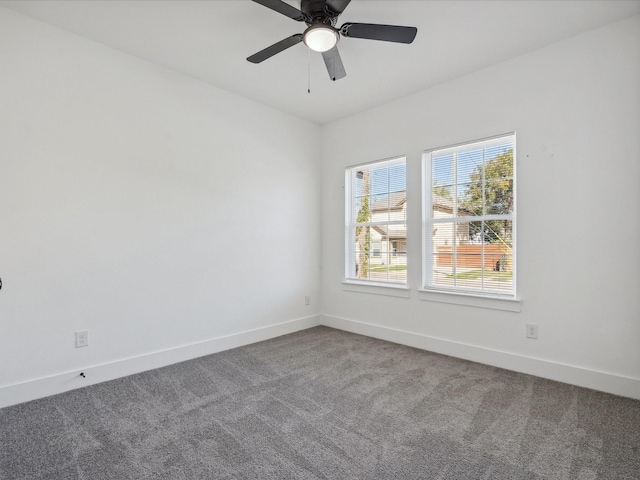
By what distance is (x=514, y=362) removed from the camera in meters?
2.99

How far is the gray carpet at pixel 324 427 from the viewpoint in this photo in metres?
1.72

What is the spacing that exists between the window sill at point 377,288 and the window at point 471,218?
11.6 inches

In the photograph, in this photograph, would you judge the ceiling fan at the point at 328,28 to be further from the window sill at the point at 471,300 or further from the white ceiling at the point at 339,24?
the window sill at the point at 471,300

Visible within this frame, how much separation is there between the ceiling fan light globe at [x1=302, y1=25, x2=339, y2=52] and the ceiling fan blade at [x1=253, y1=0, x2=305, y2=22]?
10 centimetres

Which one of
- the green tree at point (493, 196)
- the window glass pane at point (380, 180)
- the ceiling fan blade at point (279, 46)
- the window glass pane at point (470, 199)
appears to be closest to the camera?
the ceiling fan blade at point (279, 46)

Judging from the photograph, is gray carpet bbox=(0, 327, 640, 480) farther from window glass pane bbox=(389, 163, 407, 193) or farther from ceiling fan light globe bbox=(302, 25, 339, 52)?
ceiling fan light globe bbox=(302, 25, 339, 52)

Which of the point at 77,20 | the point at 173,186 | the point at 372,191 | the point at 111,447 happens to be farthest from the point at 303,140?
the point at 111,447

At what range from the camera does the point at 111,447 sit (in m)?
1.89

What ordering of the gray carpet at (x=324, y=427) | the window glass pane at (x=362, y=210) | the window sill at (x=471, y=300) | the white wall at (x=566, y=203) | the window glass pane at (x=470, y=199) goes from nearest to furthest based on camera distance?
the gray carpet at (x=324, y=427) → the white wall at (x=566, y=203) → the window sill at (x=471, y=300) → the window glass pane at (x=470, y=199) → the window glass pane at (x=362, y=210)

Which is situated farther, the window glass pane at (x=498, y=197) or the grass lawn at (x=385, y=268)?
the grass lawn at (x=385, y=268)

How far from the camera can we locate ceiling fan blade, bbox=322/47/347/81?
2359mm

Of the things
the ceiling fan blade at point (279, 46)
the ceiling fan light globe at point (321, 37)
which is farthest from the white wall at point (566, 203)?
the ceiling fan blade at point (279, 46)

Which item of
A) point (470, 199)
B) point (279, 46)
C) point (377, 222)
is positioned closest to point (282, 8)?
point (279, 46)

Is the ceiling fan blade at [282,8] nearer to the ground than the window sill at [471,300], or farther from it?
farther from it
